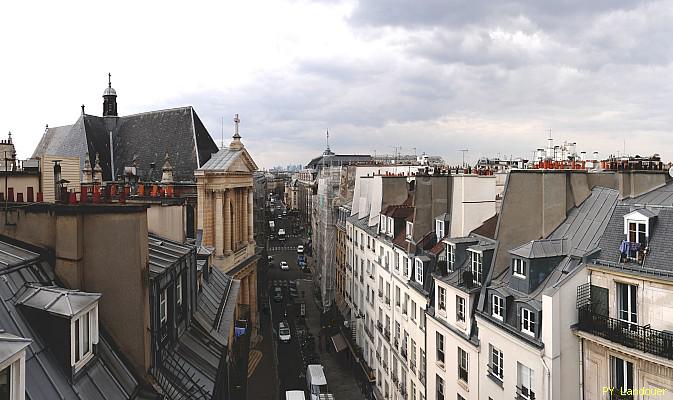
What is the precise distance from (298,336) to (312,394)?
15099 millimetres

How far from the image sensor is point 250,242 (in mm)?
48125

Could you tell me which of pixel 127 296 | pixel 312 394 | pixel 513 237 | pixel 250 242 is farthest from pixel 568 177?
pixel 250 242

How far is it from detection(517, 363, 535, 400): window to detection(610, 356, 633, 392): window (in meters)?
2.50

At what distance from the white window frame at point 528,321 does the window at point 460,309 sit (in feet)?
13.8

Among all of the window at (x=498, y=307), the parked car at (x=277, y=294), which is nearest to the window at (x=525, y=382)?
the window at (x=498, y=307)

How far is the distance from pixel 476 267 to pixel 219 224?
23.9m

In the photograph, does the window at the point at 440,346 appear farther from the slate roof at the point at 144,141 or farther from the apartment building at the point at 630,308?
the slate roof at the point at 144,141

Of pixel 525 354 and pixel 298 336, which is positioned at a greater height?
pixel 525 354

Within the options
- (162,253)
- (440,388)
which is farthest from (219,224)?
(162,253)

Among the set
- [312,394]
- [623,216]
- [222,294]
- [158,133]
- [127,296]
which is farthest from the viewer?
[158,133]

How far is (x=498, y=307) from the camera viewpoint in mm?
19203

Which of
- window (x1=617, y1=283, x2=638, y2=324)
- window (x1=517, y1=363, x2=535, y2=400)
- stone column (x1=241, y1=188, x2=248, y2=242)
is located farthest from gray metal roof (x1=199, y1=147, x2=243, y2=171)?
window (x1=617, y1=283, x2=638, y2=324)

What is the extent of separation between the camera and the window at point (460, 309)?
70.5 ft

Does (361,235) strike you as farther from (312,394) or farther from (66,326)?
(66,326)
